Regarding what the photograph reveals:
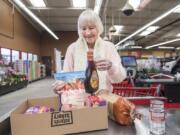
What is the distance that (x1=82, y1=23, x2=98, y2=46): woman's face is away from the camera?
1548 mm

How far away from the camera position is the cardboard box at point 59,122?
96 cm

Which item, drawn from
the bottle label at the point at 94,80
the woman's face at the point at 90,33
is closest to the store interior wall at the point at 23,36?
the woman's face at the point at 90,33

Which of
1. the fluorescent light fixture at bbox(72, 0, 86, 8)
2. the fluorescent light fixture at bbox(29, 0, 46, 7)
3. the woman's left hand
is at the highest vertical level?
the fluorescent light fixture at bbox(29, 0, 46, 7)

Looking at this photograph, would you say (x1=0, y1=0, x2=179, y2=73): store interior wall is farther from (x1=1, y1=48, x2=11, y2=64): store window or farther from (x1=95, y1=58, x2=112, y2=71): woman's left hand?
(x1=95, y1=58, x2=112, y2=71): woman's left hand

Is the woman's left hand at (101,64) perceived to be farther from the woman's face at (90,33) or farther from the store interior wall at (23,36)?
the store interior wall at (23,36)

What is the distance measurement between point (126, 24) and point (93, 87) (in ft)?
49.2

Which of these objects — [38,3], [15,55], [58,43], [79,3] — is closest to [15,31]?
[15,55]

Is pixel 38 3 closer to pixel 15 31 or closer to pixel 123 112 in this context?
pixel 15 31

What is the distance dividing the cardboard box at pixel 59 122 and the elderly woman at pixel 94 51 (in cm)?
42

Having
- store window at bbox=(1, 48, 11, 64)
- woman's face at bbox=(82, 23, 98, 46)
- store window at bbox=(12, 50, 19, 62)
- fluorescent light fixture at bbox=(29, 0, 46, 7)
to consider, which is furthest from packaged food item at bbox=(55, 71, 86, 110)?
store window at bbox=(12, 50, 19, 62)

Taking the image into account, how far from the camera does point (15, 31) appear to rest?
40.7ft

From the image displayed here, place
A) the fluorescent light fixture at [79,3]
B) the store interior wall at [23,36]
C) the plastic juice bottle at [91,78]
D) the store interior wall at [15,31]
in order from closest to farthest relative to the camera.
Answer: the plastic juice bottle at [91,78]
the store interior wall at [15,31]
the fluorescent light fixture at [79,3]
the store interior wall at [23,36]

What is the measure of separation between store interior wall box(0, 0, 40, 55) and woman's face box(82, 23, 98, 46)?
9.23 meters

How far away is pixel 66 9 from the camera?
39.2ft
